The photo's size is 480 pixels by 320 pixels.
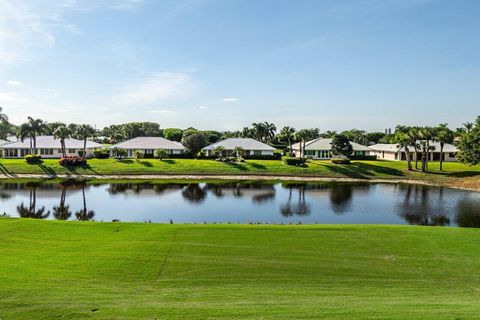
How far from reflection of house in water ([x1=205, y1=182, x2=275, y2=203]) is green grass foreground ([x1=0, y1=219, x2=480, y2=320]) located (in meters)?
21.1

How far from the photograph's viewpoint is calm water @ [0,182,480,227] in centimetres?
3256

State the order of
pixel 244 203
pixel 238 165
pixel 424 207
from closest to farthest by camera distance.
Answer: pixel 424 207 → pixel 244 203 → pixel 238 165

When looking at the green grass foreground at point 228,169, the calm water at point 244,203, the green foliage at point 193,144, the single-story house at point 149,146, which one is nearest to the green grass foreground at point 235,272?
the calm water at point 244,203

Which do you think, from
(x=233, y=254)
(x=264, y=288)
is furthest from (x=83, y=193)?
(x=264, y=288)

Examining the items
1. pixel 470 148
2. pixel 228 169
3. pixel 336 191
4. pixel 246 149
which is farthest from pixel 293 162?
pixel 470 148

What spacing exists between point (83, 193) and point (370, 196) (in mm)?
36030

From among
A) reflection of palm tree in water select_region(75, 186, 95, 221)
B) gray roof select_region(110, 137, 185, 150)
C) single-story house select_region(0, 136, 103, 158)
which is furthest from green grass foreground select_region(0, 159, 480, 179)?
reflection of palm tree in water select_region(75, 186, 95, 221)

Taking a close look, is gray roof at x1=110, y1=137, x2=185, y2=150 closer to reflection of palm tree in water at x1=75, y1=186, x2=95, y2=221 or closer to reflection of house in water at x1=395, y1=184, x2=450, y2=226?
reflection of palm tree in water at x1=75, y1=186, x2=95, y2=221

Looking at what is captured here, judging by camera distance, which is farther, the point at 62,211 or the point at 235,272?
the point at 62,211

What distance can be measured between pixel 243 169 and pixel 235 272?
53580 millimetres

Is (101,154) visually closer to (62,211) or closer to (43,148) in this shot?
(43,148)

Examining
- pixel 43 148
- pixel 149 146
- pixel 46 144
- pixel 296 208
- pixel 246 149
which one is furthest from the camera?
pixel 149 146

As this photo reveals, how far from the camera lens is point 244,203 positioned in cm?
4025

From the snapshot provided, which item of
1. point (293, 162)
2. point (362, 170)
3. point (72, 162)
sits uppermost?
point (293, 162)
